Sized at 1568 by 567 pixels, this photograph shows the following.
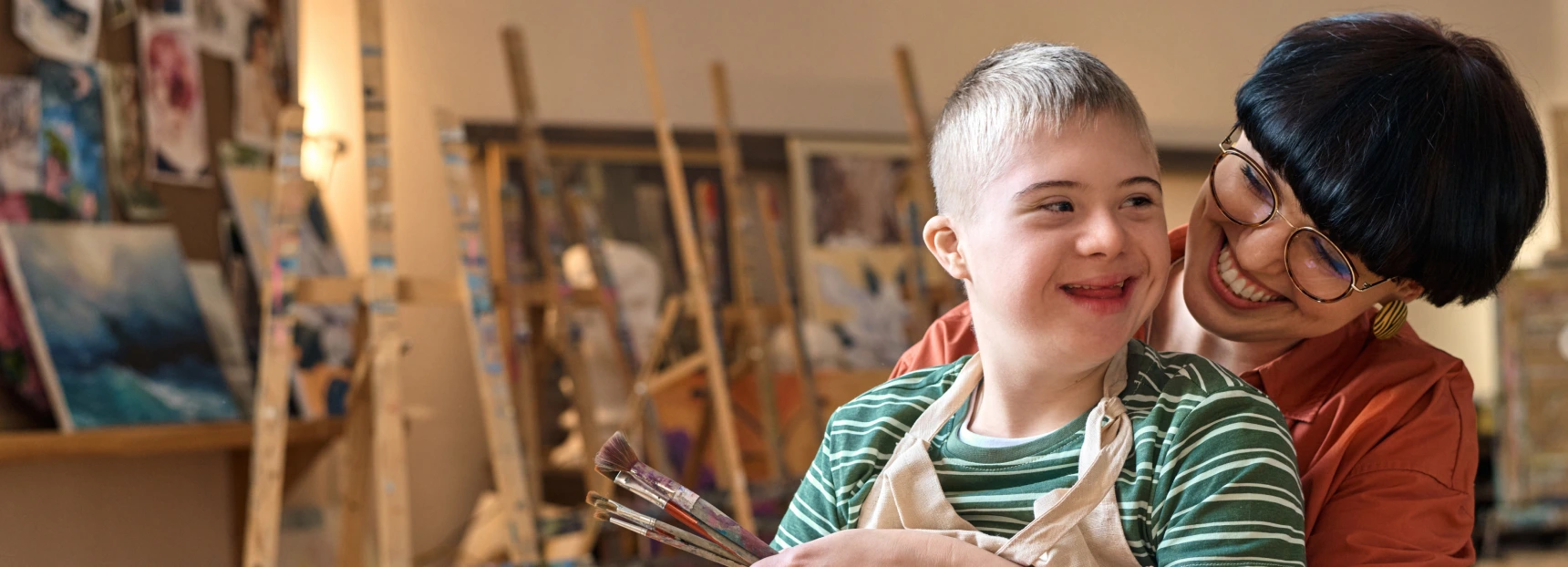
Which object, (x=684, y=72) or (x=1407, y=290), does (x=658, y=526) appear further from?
(x=684, y=72)

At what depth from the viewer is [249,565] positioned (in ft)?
7.77

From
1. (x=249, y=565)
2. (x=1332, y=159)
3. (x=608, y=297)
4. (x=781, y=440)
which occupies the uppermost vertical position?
(x=1332, y=159)

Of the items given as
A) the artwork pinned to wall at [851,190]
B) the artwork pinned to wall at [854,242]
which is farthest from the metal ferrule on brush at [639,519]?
the artwork pinned to wall at [851,190]

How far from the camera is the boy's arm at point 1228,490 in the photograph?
86cm

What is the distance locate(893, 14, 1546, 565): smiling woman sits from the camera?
1070 mm

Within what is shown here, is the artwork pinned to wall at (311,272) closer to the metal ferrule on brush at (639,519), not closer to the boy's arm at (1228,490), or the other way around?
the metal ferrule on brush at (639,519)

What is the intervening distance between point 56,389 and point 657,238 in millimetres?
2528

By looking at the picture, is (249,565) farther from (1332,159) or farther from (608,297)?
(1332,159)

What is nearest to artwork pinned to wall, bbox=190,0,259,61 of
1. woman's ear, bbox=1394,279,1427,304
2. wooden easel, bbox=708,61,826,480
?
wooden easel, bbox=708,61,826,480

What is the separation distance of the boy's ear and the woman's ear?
399 mm

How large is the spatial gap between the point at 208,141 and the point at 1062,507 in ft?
8.58

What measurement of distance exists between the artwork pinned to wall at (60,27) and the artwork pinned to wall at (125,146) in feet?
0.21

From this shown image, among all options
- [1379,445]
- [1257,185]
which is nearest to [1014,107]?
[1257,185]

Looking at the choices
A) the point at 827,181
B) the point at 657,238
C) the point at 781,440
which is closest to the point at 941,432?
the point at 781,440
